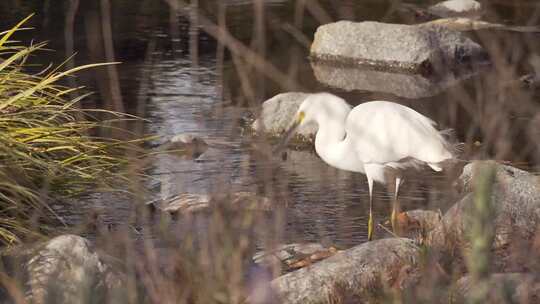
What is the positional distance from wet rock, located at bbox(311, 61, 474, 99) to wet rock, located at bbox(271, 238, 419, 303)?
606cm

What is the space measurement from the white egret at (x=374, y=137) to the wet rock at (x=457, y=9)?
10.3 meters

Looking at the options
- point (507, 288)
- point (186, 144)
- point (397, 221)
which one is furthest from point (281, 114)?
point (507, 288)

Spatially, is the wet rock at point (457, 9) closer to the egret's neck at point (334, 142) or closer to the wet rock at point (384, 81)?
the wet rock at point (384, 81)

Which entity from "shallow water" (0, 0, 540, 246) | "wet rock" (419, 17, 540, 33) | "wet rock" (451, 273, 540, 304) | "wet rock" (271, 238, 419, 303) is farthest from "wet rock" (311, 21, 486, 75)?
"wet rock" (451, 273, 540, 304)

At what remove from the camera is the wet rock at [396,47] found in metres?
12.6

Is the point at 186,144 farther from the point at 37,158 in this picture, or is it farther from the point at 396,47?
the point at 396,47

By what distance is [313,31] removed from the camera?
1487 cm

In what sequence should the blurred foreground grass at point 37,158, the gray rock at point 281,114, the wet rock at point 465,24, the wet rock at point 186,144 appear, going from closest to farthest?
the blurred foreground grass at point 37,158
the wet rock at point 186,144
the gray rock at point 281,114
the wet rock at point 465,24

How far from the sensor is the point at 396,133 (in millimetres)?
6816

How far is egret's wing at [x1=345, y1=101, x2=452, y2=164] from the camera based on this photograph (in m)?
6.75

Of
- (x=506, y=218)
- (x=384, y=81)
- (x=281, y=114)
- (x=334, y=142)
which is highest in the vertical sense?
(x=334, y=142)

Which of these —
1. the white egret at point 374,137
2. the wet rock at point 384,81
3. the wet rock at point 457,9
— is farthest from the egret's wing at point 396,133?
the wet rock at point 457,9

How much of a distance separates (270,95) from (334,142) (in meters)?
3.82

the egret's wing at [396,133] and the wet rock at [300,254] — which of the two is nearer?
the wet rock at [300,254]
